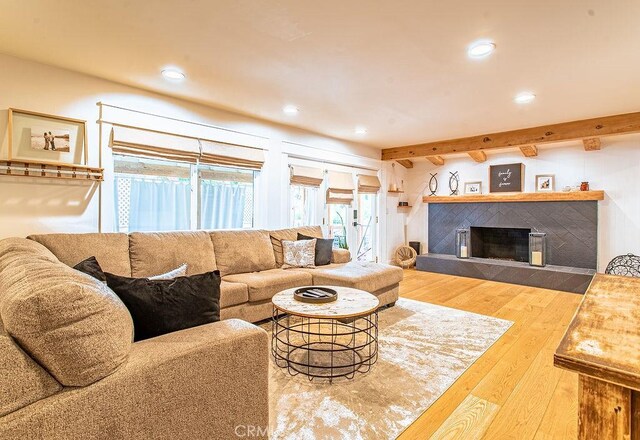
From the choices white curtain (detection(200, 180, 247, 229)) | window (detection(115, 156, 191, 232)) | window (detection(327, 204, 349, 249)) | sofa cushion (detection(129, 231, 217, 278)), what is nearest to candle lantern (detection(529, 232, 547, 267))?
window (detection(327, 204, 349, 249))

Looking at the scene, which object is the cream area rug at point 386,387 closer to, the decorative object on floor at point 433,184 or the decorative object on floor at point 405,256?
the decorative object on floor at point 405,256

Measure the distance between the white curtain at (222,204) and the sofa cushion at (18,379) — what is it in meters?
3.13

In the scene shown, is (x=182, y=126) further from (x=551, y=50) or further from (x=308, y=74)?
(x=551, y=50)

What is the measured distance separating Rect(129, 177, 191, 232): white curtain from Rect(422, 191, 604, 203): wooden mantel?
4828 millimetres

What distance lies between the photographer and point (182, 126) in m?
3.70

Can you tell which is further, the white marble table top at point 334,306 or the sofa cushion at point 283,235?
the sofa cushion at point 283,235

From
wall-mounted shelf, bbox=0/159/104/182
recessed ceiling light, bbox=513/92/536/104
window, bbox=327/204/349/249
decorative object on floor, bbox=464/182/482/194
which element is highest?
recessed ceiling light, bbox=513/92/536/104

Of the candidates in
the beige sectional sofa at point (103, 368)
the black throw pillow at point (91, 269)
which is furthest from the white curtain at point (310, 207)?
the beige sectional sofa at point (103, 368)

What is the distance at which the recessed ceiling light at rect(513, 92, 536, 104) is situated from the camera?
3.43 metres

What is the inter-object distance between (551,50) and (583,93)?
4.28 feet

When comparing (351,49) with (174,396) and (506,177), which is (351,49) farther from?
(506,177)

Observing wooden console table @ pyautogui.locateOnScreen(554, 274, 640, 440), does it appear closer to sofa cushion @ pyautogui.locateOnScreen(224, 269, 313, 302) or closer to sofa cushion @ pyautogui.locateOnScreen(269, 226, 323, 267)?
sofa cushion @ pyautogui.locateOnScreen(224, 269, 313, 302)

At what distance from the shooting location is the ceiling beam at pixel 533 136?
408 cm

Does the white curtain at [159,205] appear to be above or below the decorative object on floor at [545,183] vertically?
below
